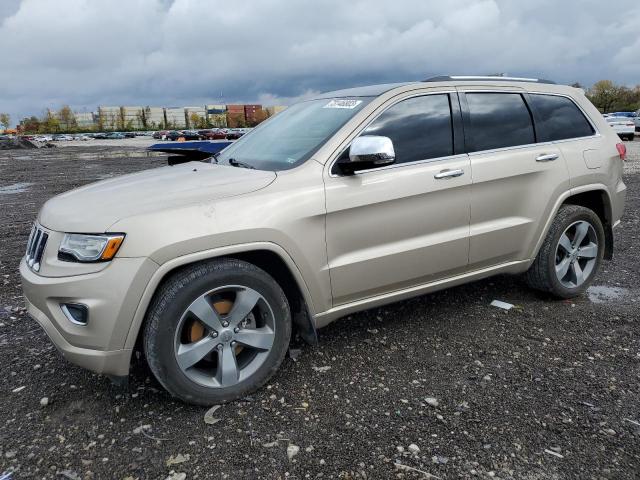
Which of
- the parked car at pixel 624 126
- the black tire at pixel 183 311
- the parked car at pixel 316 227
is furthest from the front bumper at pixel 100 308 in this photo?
the parked car at pixel 624 126

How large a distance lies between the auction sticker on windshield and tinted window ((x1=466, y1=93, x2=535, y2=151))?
90cm

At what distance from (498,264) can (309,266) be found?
169 centimetres

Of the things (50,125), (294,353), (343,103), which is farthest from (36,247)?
(50,125)

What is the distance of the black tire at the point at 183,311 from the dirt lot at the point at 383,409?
130 mm

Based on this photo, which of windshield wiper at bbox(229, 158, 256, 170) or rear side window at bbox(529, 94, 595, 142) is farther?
A: rear side window at bbox(529, 94, 595, 142)

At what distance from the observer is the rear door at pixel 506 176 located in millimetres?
3701

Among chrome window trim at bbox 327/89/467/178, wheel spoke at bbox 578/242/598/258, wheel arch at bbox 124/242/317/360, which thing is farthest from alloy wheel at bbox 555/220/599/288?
wheel arch at bbox 124/242/317/360

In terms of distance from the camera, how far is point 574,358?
11.3ft

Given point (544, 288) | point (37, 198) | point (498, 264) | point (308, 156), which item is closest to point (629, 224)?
point (544, 288)

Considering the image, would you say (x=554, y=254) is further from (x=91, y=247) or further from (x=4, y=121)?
(x=4, y=121)

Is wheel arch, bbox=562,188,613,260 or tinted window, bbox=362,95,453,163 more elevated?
tinted window, bbox=362,95,453,163

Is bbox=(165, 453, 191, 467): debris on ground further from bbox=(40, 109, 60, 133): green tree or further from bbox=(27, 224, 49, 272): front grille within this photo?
bbox=(40, 109, 60, 133): green tree

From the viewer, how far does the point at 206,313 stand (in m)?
2.77

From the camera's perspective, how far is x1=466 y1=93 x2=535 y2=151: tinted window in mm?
3785
